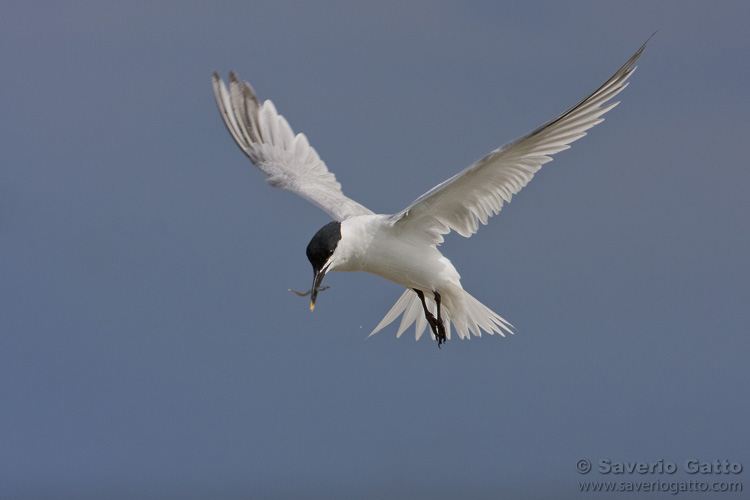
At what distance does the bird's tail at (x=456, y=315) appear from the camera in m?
7.20

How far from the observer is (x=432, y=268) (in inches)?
265

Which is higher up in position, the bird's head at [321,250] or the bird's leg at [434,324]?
the bird's head at [321,250]

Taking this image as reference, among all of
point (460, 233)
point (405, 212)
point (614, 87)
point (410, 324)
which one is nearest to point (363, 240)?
point (405, 212)

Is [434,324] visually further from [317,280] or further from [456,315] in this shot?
[317,280]

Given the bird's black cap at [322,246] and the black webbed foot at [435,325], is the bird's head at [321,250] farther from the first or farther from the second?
the black webbed foot at [435,325]

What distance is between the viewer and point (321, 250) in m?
6.18

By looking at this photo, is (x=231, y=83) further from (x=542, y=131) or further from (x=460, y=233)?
(x=542, y=131)

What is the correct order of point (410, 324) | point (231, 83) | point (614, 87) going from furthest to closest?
1. point (231, 83)
2. point (410, 324)
3. point (614, 87)

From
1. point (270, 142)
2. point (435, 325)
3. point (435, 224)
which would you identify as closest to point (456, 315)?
point (435, 325)

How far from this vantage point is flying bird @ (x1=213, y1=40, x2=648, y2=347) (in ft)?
19.6

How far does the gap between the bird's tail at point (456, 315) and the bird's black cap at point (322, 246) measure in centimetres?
123

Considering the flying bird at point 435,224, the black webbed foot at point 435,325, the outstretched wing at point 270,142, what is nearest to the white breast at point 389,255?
the flying bird at point 435,224

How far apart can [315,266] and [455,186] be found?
1131mm

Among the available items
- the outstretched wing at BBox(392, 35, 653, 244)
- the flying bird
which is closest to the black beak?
the flying bird
